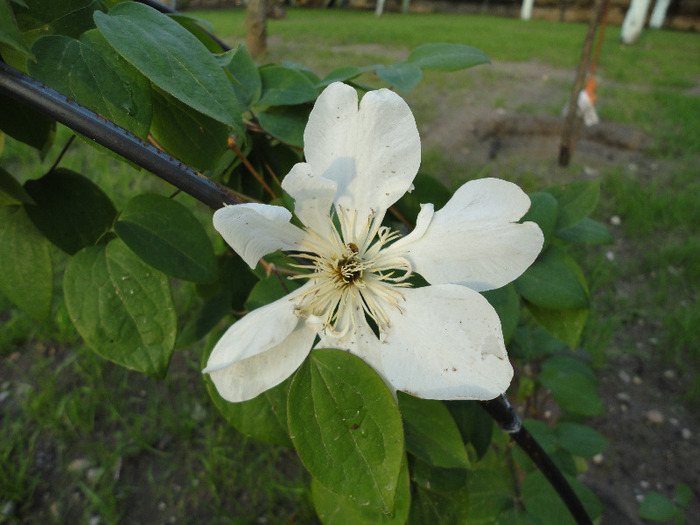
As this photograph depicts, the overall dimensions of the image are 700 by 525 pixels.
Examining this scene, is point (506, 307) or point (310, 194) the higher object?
point (310, 194)

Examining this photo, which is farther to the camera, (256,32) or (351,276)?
(256,32)

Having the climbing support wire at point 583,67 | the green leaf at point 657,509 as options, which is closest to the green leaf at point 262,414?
the green leaf at point 657,509

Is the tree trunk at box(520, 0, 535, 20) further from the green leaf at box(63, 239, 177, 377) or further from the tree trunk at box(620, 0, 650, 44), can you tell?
the green leaf at box(63, 239, 177, 377)

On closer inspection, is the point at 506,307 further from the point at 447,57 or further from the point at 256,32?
the point at 256,32

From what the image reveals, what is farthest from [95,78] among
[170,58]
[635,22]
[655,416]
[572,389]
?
Result: [635,22]

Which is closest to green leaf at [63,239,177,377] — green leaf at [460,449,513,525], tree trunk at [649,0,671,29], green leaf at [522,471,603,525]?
green leaf at [460,449,513,525]
